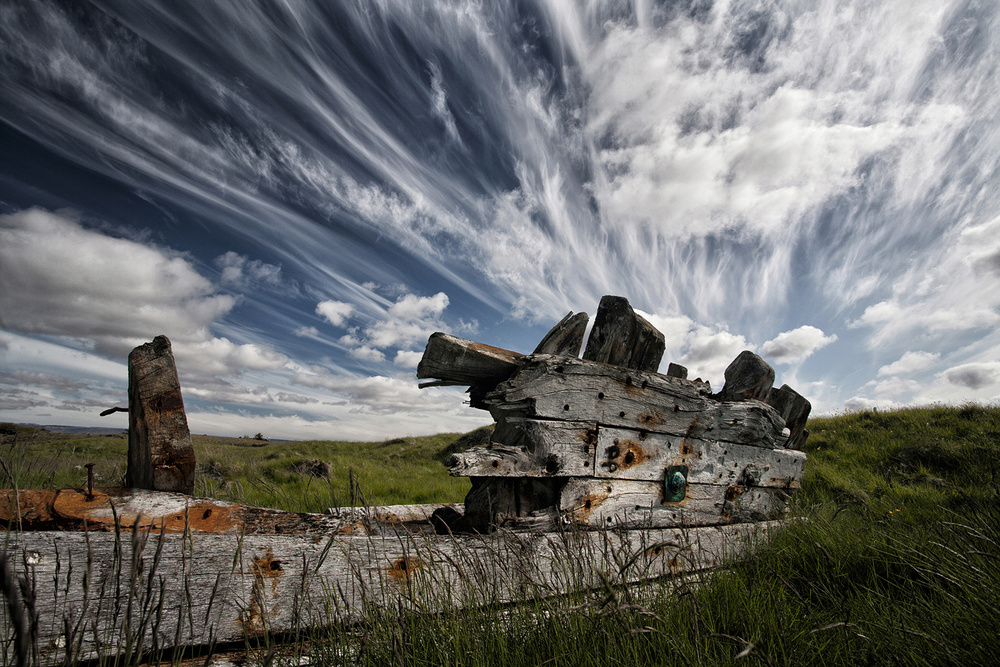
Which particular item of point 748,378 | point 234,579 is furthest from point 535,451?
point 748,378

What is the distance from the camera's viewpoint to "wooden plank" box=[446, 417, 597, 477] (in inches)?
118

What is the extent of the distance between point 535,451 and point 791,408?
377cm

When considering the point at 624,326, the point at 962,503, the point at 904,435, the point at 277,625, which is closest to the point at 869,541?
the point at 624,326

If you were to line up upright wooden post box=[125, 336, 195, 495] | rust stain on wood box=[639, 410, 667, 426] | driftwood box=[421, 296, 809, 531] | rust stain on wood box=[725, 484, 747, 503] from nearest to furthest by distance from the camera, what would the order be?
upright wooden post box=[125, 336, 195, 495] → driftwood box=[421, 296, 809, 531] → rust stain on wood box=[639, 410, 667, 426] → rust stain on wood box=[725, 484, 747, 503]

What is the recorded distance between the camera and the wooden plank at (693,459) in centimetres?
366

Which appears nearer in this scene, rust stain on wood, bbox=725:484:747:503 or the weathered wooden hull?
the weathered wooden hull

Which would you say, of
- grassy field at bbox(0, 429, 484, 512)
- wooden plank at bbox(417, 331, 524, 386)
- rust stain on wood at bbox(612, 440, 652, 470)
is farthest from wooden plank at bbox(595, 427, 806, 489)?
grassy field at bbox(0, 429, 484, 512)

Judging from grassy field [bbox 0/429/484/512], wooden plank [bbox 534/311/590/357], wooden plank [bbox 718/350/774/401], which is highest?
wooden plank [bbox 534/311/590/357]

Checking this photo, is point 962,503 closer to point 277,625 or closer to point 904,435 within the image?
point 904,435

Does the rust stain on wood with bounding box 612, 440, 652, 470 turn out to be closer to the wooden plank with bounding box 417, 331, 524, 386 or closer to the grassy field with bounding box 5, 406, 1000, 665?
the grassy field with bounding box 5, 406, 1000, 665

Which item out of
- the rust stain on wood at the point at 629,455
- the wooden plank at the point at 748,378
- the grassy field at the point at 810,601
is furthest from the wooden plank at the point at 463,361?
the wooden plank at the point at 748,378

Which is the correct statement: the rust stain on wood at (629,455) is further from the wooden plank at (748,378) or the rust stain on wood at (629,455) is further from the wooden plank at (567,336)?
the wooden plank at (748,378)

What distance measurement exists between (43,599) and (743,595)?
347 centimetres

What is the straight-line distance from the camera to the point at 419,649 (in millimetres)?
2166
